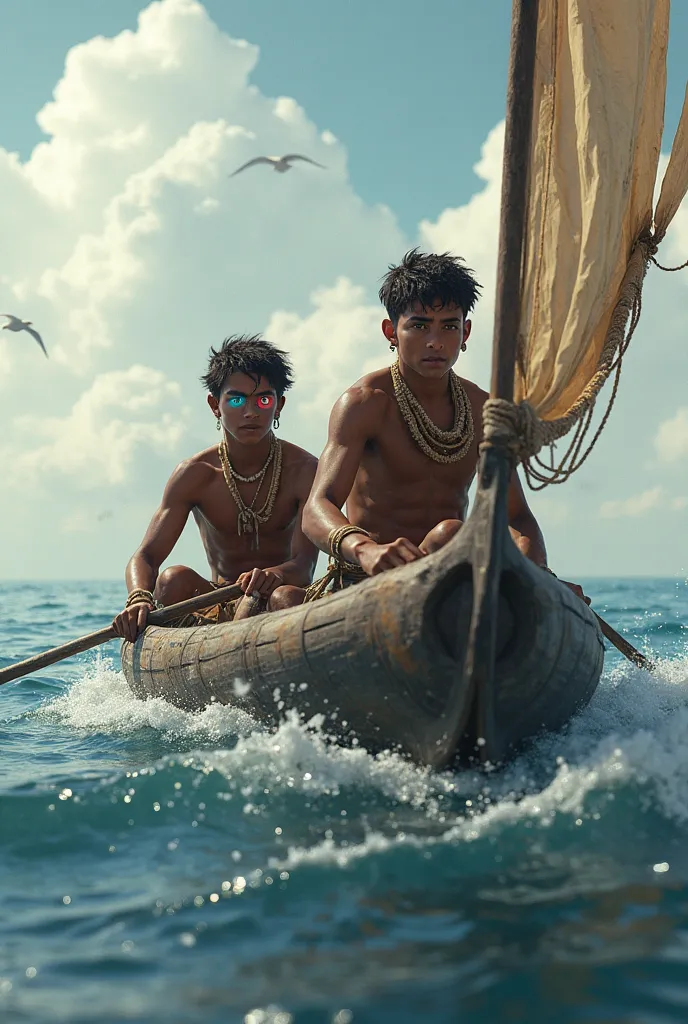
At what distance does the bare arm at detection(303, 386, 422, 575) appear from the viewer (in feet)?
13.0

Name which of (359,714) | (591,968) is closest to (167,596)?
(359,714)

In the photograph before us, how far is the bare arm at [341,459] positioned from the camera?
3960 millimetres

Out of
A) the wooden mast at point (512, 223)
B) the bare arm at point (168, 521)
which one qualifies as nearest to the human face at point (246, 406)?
the bare arm at point (168, 521)

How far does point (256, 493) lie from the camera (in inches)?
224

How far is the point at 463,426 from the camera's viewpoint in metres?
4.44

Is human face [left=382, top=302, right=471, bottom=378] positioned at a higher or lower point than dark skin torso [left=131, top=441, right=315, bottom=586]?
higher

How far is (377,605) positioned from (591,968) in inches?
52.8

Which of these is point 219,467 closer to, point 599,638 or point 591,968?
point 599,638

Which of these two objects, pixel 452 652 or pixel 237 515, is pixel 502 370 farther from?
pixel 237 515

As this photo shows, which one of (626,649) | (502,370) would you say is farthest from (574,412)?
(626,649)

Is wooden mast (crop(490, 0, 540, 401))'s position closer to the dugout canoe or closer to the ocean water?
the dugout canoe

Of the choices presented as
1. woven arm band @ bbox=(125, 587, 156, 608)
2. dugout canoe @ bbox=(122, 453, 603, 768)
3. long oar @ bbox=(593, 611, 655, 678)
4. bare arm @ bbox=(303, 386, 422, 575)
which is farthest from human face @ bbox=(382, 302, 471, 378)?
woven arm band @ bbox=(125, 587, 156, 608)

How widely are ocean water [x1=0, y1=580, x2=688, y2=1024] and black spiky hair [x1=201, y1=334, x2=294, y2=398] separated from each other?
239cm

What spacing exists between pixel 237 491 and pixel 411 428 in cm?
170
